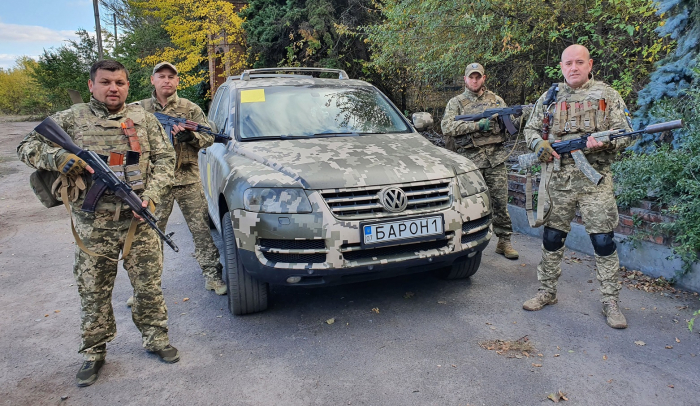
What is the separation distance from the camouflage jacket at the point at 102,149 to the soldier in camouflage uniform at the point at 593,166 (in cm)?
259

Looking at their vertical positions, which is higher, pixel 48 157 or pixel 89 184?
pixel 48 157

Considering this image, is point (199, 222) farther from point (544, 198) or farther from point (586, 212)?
point (586, 212)

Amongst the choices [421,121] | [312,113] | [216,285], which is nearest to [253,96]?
[312,113]

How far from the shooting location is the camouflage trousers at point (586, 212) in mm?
3381

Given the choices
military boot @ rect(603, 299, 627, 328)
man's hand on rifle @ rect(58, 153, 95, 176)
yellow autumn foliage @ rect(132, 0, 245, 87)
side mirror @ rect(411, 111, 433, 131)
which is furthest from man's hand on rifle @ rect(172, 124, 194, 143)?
yellow autumn foliage @ rect(132, 0, 245, 87)

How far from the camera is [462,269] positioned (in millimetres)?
4074

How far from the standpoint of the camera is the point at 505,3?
259 inches

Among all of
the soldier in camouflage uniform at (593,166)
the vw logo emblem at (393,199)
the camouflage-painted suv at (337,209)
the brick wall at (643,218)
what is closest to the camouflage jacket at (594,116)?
the soldier in camouflage uniform at (593,166)

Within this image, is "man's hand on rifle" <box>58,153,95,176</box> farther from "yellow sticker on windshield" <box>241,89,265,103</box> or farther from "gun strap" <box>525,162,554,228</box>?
"gun strap" <box>525,162,554,228</box>

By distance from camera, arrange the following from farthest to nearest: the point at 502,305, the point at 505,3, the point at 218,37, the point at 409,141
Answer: the point at 218,37, the point at 505,3, the point at 409,141, the point at 502,305

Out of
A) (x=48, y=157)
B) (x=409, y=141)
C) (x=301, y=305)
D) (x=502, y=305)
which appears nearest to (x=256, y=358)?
(x=301, y=305)

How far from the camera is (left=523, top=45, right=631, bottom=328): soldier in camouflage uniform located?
3367 millimetres

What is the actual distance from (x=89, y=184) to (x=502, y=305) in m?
2.96

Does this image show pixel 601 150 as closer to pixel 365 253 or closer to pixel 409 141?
pixel 409 141
